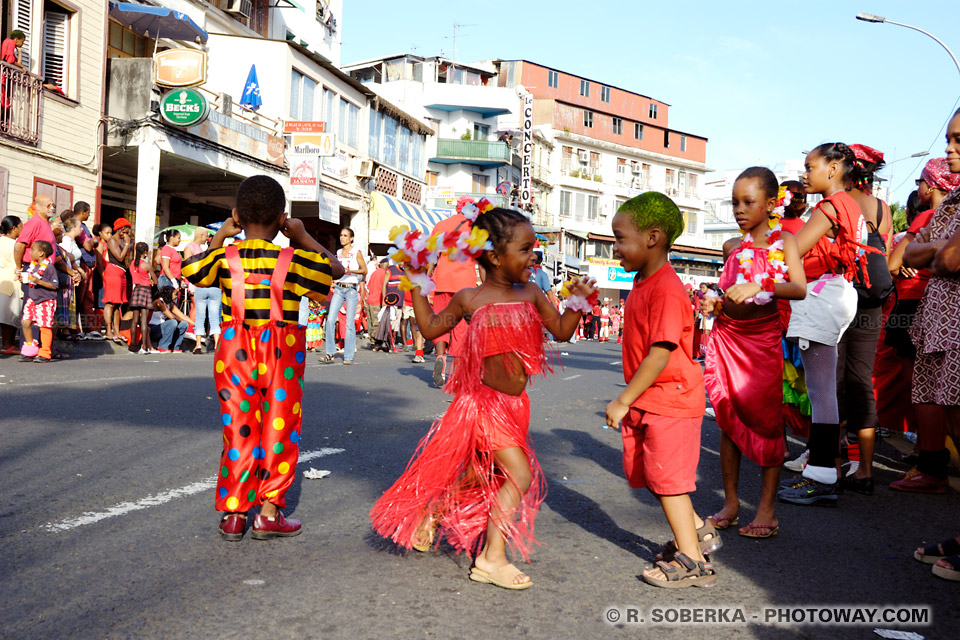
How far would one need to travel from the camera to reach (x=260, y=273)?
373 cm

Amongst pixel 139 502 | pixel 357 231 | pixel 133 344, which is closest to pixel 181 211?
pixel 357 231

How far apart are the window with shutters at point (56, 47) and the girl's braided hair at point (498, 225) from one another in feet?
52.4

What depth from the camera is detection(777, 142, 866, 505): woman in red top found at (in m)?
4.67

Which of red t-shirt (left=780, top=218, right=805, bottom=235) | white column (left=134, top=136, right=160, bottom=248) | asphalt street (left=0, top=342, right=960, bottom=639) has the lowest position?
asphalt street (left=0, top=342, right=960, bottom=639)

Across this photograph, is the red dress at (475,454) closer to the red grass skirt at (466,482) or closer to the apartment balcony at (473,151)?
the red grass skirt at (466,482)

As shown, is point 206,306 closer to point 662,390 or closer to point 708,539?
point 708,539

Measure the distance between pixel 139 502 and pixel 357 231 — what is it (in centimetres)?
2519

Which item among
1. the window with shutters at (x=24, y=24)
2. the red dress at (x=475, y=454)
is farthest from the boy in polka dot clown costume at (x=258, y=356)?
the window with shutters at (x=24, y=24)

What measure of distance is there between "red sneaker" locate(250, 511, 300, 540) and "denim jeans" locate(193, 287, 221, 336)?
10.6 metres

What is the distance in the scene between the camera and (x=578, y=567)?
3451 mm

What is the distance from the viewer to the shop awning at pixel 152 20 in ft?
60.1

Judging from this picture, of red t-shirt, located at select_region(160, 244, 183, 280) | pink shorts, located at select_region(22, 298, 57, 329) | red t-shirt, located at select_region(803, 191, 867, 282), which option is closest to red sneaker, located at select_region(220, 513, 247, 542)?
red t-shirt, located at select_region(803, 191, 867, 282)

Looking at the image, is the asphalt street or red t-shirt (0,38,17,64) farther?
red t-shirt (0,38,17,64)

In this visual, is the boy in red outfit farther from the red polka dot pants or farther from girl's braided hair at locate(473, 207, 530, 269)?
the red polka dot pants
